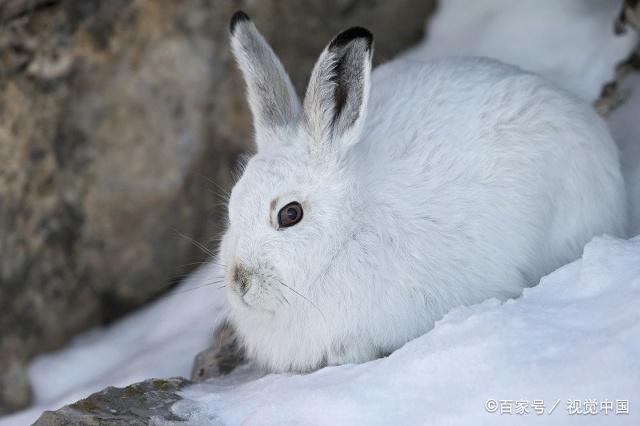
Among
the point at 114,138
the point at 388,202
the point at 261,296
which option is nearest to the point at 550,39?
the point at 388,202

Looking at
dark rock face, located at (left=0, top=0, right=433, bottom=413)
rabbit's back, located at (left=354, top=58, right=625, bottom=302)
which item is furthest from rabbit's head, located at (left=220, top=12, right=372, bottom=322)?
dark rock face, located at (left=0, top=0, right=433, bottom=413)

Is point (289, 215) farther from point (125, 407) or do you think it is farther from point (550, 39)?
point (550, 39)

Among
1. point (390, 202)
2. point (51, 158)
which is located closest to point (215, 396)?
point (390, 202)

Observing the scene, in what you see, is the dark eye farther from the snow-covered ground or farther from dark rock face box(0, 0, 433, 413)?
dark rock face box(0, 0, 433, 413)

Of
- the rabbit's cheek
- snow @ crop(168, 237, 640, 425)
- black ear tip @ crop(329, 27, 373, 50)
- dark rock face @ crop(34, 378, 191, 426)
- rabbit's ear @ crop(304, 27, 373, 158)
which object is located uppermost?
black ear tip @ crop(329, 27, 373, 50)

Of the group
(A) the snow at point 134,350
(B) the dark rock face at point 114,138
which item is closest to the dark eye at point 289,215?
(A) the snow at point 134,350

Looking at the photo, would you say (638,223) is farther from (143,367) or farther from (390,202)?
(143,367)
